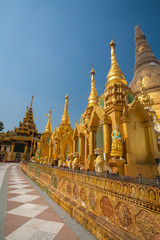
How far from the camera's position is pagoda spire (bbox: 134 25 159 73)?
2373 centimetres

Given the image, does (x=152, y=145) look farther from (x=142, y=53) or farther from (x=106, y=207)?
(x=142, y=53)

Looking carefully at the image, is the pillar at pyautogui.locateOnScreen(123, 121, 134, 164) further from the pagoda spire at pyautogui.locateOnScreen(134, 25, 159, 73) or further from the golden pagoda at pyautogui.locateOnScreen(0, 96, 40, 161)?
the golden pagoda at pyautogui.locateOnScreen(0, 96, 40, 161)

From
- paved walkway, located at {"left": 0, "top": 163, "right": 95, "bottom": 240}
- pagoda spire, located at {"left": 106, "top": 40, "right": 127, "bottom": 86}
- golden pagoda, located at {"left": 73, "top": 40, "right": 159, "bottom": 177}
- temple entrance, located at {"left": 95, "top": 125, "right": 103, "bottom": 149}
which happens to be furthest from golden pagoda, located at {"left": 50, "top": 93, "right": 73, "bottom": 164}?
paved walkway, located at {"left": 0, "top": 163, "right": 95, "bottom": 240}

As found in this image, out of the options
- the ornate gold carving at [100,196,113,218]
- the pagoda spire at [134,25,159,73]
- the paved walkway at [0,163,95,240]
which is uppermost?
the pagoda spire at [134,25,159,73]

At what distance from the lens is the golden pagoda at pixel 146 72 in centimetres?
1665

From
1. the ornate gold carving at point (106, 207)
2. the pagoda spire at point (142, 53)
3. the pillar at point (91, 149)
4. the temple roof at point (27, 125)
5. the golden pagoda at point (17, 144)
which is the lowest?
the ornate gold carving at point (106, 207)

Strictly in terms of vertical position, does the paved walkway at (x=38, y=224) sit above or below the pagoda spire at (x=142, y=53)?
below

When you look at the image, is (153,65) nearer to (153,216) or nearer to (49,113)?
(49,113)

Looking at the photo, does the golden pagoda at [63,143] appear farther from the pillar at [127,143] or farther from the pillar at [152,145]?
the pillar at [152,145]

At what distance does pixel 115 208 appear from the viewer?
74.9 inches

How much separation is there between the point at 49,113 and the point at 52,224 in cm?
2132

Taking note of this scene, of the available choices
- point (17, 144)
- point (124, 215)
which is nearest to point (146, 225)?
point (124, 215)

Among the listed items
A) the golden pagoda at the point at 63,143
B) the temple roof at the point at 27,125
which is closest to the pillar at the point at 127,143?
the golden pagoda at the point at 63,143

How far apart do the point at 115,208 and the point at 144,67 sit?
26.1 metres
